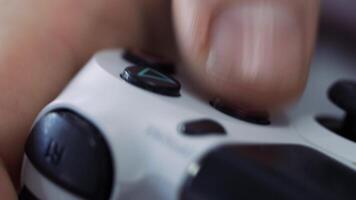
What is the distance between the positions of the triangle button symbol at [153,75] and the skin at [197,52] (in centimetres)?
4

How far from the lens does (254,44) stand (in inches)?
15.1

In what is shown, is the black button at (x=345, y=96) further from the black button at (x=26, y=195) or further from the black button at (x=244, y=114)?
the black button at (x=26, y=195)

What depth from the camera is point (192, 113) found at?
33 cm

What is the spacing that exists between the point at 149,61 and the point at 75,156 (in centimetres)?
11

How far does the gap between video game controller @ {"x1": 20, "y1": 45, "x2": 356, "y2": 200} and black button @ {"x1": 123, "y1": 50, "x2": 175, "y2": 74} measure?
25mm

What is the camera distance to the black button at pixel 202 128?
12.0 inches

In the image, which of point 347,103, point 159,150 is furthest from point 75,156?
point 347,103

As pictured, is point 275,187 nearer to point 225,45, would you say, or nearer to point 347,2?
point 225,45

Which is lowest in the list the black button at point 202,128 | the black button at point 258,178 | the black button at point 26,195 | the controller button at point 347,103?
the black button at point 26,195

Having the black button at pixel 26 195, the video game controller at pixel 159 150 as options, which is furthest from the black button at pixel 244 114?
the black button at pixel 26 195

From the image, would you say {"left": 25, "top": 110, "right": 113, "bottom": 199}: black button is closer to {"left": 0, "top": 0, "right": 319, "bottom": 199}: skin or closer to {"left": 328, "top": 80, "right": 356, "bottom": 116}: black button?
{"left": 0, "top": 0, "right": 319, "bottom": 199}: skin

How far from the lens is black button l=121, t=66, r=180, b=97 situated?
1.14ft

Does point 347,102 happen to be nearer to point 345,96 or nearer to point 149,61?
point 345,96

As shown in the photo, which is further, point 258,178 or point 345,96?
point 345,96
